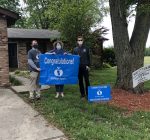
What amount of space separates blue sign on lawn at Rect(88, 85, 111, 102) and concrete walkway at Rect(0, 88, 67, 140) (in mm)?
1388

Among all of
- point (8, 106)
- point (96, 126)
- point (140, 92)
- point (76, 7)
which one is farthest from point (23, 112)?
point (76, 7)

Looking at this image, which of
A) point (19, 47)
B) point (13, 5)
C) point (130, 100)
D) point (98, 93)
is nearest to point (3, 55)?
point (130, 100)

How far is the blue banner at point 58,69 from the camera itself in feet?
36.0

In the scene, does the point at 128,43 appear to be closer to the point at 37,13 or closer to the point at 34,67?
the point at 34,67

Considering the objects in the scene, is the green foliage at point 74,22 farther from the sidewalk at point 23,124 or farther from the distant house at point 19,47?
A: the sidewalk at point 23,124

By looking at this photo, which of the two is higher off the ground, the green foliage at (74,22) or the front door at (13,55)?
the green foliage at (74,22)

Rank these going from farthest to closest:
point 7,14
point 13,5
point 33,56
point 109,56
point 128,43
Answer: point 13,5
point 109,56
point 7,14
point 128,43
point 33,56

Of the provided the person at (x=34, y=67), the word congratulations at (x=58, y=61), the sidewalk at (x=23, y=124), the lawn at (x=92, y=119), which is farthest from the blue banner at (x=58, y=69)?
the sidewalk at (x=23, y=124)

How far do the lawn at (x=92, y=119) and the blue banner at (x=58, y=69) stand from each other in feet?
1.77

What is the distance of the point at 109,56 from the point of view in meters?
31.5

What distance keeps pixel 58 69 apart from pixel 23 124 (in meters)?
3.35

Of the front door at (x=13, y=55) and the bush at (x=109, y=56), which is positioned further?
the bush at (x=109, y=56)

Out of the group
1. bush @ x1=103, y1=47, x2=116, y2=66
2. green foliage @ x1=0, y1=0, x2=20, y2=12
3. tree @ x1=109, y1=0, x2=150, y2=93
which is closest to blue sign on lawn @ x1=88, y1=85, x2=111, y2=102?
tree @ x1=109, y1=0, x2=150, y2=93

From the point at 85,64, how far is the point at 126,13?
2506 mm
